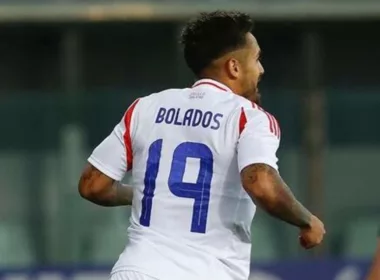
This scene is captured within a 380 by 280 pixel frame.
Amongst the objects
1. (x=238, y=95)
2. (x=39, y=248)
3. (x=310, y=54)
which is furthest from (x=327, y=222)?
(x=238, y=95)

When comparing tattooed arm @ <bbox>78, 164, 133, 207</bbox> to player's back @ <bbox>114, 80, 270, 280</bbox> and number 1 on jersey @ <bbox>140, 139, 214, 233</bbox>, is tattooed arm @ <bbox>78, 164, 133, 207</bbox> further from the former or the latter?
number 1 on jersey @ <bbox>140, 139, 214, 233</bbox>

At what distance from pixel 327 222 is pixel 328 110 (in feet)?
3.13

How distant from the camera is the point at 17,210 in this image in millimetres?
12219

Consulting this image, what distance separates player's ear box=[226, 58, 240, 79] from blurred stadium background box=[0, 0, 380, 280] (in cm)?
688

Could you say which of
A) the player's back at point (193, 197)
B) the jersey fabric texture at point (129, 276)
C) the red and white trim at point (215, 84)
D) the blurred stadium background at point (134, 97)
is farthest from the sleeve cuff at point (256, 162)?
the blurred stadium background at point (134, 97)

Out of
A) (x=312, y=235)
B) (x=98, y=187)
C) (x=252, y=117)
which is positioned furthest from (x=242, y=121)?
(x=98, y=187)

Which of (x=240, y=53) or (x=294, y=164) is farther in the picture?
(x=294, y=164)

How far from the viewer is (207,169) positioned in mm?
4887

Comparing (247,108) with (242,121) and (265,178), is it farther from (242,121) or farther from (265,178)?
(265,178)

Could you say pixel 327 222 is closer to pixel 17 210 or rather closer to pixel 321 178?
pixel 321 178

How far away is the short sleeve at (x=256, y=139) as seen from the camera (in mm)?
4730

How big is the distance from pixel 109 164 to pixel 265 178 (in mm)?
723

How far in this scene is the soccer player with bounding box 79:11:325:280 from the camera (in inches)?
187

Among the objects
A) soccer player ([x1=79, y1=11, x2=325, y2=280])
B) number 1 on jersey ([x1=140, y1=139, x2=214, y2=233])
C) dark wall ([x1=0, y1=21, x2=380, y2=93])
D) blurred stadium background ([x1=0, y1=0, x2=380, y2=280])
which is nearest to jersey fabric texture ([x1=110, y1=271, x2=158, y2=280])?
soccer player ([x1=79, y1=11, x2=325, y2=280])
